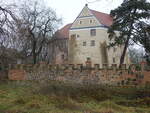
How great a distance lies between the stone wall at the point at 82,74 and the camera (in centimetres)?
1697

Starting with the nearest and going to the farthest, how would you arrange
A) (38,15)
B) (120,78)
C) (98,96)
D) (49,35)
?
(98,96)
(120,78)
(38,15)
(49,35)

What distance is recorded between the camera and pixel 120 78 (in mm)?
17234

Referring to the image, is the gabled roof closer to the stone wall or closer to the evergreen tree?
the evergreen tree

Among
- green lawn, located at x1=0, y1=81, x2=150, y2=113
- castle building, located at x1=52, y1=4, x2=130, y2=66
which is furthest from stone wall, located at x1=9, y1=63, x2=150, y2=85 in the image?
castle building, located at x1=52, y1=4, x2=130, y2=66

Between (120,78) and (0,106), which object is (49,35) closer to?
(120,78)

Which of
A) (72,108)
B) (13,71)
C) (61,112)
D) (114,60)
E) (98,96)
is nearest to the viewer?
(61,112)

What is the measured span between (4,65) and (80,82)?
23.8 feet

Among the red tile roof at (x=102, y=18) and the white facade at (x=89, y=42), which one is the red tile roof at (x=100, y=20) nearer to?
the red tile roof at (x=102, y=18)

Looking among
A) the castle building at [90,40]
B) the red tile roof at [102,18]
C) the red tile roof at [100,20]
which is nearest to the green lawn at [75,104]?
the castle building at [90,40]

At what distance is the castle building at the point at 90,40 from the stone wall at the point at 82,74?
21.2 meters

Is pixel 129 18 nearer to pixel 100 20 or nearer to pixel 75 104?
pixel 100 20

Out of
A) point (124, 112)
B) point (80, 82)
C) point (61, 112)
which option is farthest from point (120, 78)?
point (61, 112)

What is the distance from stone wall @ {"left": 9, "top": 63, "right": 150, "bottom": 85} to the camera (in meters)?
17.0

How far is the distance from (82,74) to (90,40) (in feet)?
80.2
